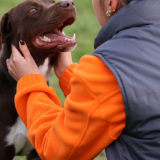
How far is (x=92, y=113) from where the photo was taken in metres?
1.15

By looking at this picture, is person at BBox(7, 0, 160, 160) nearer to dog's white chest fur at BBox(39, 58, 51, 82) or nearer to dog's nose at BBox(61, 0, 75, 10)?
dog's nose at BBox(61, 0, 75, 10)

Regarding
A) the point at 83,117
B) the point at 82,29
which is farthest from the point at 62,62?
the point at 82,29

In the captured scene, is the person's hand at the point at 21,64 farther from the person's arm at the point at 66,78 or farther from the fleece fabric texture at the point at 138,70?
the fleece fabric texture at the point at 138,70

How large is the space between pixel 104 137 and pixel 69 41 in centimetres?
97

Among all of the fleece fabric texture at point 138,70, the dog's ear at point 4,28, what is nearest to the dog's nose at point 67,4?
the dog's ear at point 4,28

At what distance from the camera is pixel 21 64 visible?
1883 mm

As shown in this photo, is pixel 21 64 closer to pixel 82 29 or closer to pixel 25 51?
pixel 25 51

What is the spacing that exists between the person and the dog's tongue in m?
0.63

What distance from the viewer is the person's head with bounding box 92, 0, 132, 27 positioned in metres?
1.38

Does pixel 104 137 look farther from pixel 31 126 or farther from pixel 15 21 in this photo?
pixel 15 21

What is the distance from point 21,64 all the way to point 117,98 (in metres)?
0.97

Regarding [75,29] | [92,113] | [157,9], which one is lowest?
[75,29]

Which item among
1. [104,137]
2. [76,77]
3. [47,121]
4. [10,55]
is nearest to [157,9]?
[76,77]

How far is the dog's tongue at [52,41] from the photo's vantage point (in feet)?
6.54
